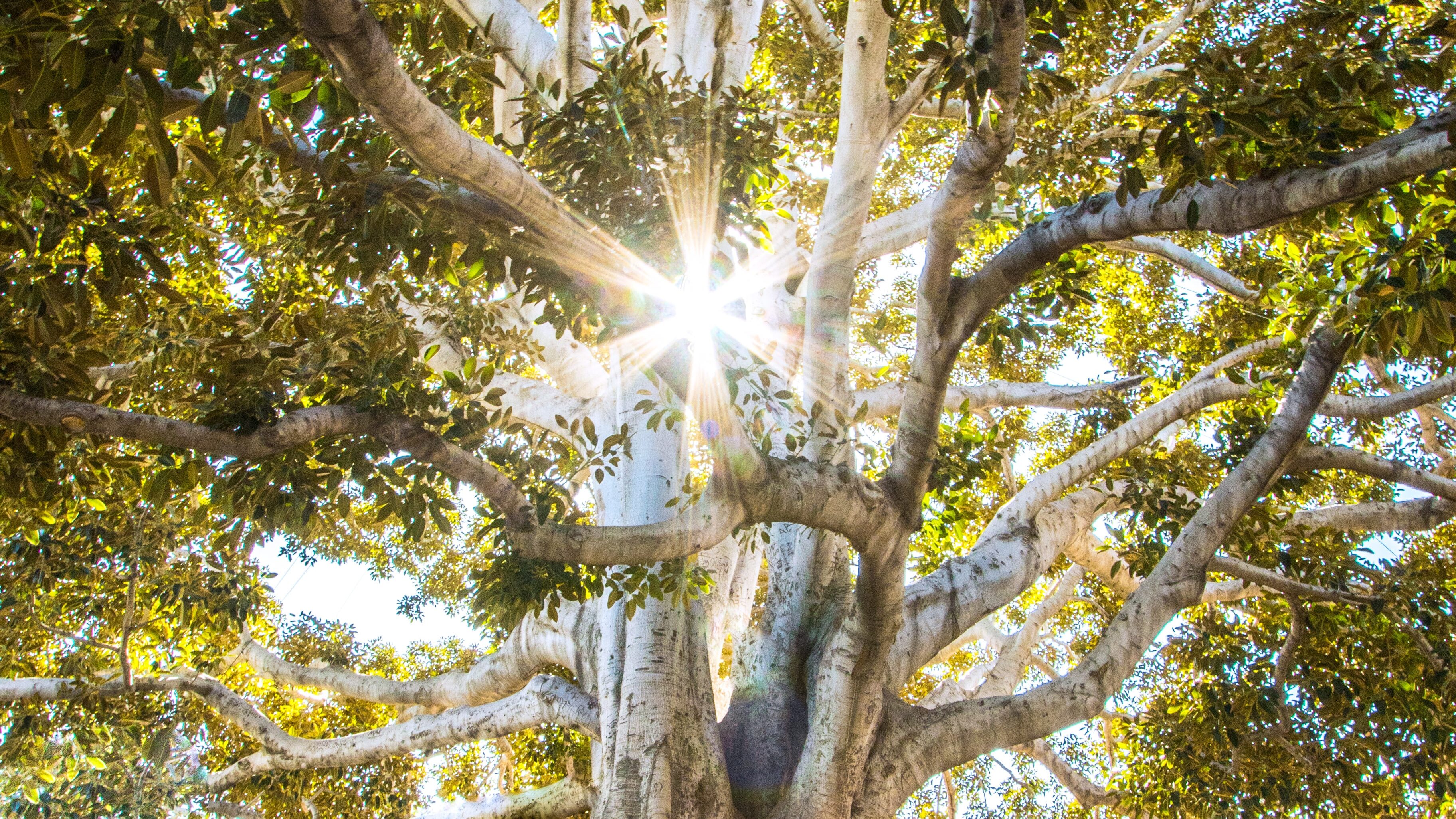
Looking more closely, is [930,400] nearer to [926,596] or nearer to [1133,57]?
[926,596]

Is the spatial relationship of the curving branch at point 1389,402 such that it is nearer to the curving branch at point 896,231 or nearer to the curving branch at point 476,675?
the curving branch at point 896,231

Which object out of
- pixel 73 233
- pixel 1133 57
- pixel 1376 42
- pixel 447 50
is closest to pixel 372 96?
pixel 73 233

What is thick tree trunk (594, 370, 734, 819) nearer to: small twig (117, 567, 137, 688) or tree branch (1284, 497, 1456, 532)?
small twig (117, 567, 137, 688)

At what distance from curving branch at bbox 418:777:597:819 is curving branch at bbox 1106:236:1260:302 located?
4.18 metres

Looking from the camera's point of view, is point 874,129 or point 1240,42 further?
point 1240,42

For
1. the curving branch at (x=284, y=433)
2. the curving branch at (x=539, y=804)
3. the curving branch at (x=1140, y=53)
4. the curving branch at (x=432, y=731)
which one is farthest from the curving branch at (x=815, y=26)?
the curving branch at (x=539, y=804)

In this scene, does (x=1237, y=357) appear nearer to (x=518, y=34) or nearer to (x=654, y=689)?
(x=654, y=689)

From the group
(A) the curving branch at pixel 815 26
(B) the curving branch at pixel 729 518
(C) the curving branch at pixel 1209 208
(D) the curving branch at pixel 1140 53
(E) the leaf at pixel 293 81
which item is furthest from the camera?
(D) the curving branch at pixel 1140 53

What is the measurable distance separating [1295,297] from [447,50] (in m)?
3.25

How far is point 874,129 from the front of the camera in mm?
3830

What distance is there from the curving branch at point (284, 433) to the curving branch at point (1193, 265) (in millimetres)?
4040

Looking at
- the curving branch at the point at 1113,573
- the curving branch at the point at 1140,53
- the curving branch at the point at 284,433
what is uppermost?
the curving branch at the point at 1140,53

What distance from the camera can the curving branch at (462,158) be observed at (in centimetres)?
186

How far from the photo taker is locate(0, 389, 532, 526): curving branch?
2.39 m
